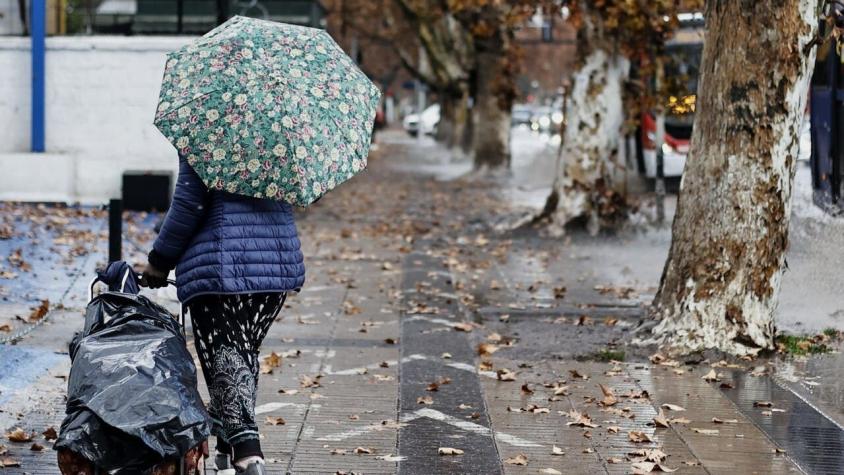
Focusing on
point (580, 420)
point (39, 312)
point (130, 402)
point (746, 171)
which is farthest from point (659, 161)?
point (130, 402)

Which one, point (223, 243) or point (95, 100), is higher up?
point (223, 243)

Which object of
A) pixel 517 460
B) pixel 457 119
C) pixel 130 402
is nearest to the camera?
pixel 130 402

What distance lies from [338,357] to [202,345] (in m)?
3.56

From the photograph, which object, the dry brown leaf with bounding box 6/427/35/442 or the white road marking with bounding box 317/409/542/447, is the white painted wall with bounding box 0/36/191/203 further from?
the dry brown leaf with bounding box 6/427/35/442

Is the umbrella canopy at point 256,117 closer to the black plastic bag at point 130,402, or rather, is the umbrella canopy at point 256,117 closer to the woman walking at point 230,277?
the woman walking at point 230,277

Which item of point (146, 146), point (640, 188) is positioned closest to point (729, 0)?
point (146, 146)

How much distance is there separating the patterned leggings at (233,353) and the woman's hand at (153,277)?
18 cm

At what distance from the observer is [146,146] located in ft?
60.0

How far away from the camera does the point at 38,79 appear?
1816 cm

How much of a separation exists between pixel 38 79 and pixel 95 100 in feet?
2.55

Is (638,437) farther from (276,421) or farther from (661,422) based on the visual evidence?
(276,421)

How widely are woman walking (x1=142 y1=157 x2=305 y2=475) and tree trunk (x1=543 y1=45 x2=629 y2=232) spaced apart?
12.1 m

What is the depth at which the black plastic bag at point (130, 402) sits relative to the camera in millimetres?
4637

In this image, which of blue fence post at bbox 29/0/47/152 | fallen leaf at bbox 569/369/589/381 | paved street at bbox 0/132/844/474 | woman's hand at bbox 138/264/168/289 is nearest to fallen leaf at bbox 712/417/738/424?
paved street at bbox 0/132/844/474
